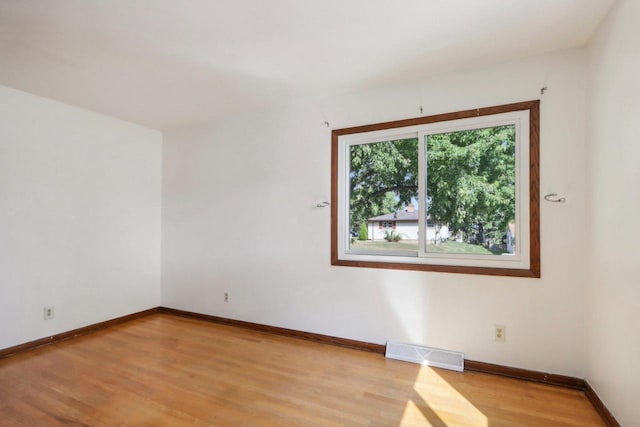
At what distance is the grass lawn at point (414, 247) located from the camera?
8.20ft

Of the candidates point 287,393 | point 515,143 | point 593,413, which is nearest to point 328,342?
point 287,393

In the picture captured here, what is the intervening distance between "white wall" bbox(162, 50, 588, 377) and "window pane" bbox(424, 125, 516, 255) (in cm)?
22

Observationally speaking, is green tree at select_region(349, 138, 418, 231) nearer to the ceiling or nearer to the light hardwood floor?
the ceiling

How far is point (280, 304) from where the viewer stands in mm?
3197

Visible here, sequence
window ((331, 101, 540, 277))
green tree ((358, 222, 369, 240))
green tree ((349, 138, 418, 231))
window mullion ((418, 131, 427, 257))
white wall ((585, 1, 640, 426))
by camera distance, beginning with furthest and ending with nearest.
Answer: green tree ((358, 222, 369, 240)) → green tree ((349, 138, 418, 231)) → window mullion ((418, 131, 427, 257)) → window ((331, 101, 540, 277)) → white wall ((585, 1, 640, 426))

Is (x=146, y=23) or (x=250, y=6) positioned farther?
(x=146, y=23)

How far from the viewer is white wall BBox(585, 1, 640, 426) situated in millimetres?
1515

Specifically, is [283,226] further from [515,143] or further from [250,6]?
[515,143]

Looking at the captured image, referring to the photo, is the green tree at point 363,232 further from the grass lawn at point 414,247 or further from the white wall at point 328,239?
the white wall at point 328,239

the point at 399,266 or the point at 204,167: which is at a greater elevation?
the point at 204,167

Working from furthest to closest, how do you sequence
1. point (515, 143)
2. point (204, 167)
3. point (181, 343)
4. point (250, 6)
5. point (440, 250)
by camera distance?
point (204, 167) < point (181, 343) < point (440, 250) < point (515, 143) < point (250, 6)

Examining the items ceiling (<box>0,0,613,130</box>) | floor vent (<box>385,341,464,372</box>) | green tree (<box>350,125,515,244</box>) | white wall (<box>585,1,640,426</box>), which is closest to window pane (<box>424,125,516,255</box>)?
green tree (<box>350,125,515,244</box>)

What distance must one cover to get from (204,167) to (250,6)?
2.32 m

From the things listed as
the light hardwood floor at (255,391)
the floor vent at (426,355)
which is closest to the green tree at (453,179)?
the floor vent at (426,355)
